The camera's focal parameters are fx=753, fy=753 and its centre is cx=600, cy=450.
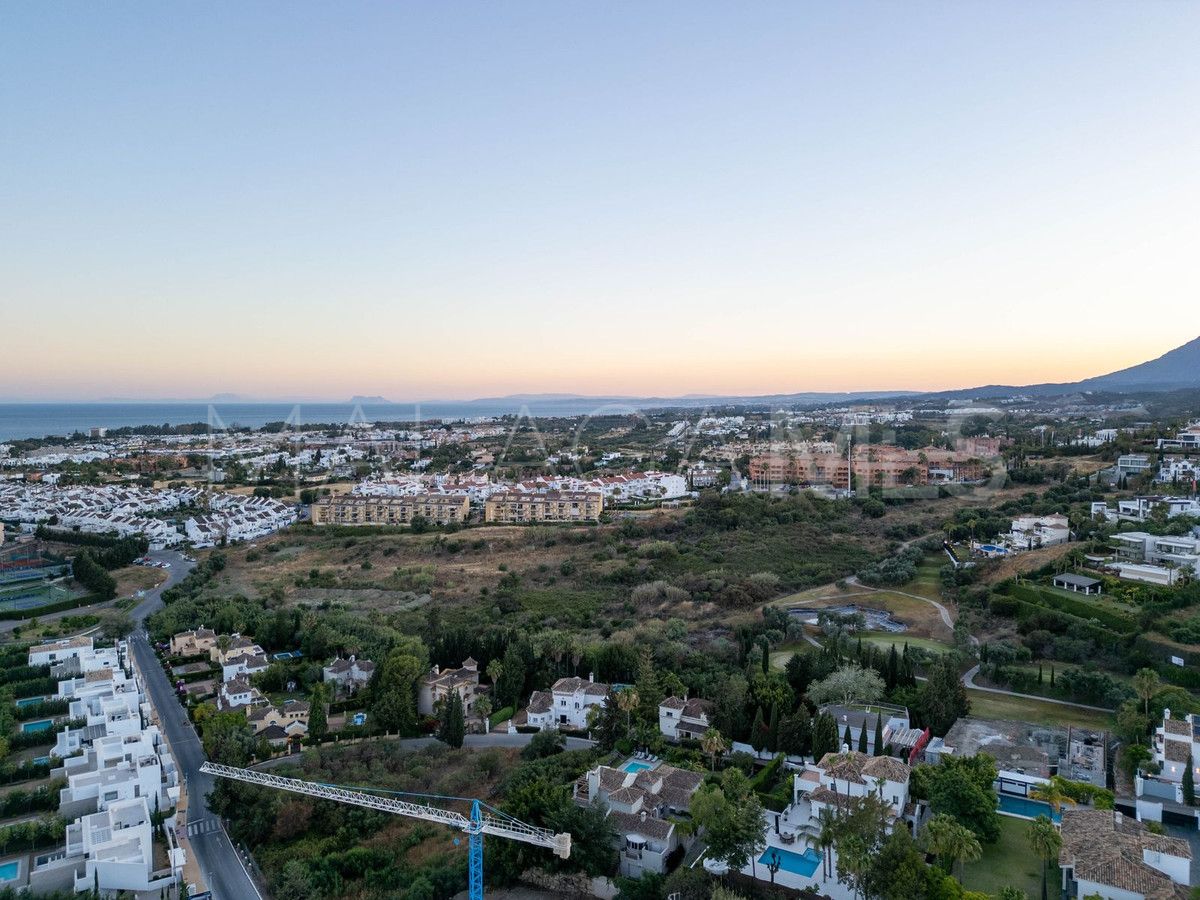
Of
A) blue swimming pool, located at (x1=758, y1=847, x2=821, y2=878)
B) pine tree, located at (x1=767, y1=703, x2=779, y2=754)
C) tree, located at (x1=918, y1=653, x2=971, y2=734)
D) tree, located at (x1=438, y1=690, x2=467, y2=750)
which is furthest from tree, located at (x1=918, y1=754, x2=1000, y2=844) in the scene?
tree, located at (x1=438, y1=690, x2=467, y2=750)

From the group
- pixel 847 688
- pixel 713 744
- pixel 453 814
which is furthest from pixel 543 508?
pixel 453 814

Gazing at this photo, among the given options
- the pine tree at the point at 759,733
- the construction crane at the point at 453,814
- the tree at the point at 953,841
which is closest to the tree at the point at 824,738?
the pine tree at the point at 759,733

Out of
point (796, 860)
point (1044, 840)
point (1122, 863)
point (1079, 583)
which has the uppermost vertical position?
point (1079, 583)

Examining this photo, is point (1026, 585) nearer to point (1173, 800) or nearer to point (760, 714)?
point (1173, 800)

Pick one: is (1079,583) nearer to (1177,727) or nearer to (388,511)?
(1177,727)

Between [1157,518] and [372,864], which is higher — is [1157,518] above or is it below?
above

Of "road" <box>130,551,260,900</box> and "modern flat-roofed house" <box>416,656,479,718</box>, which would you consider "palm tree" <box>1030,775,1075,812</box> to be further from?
"road" <box>130,551,260,900</box>

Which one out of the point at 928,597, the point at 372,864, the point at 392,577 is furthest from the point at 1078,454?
the point at 372,864
